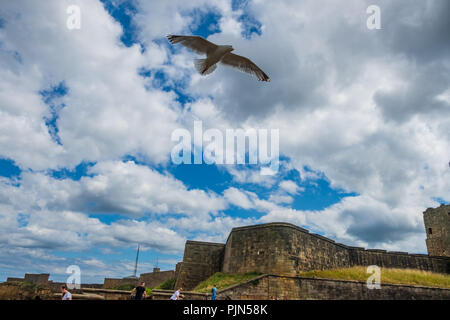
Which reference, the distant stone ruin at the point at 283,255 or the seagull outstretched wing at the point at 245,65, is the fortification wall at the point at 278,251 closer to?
the distant stone ruin at the point at 283,255

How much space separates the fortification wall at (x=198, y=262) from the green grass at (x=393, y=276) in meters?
9.94

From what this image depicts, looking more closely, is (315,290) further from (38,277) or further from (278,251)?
(38,277)

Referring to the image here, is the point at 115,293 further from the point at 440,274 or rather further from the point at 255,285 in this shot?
the point at 440,274

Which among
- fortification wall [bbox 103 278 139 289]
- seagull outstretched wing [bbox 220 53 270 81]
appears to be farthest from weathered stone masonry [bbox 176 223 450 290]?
seagull outstretched wing [bbox 220 53 270 81]

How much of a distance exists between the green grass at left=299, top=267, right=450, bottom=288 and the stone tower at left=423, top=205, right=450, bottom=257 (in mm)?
7687

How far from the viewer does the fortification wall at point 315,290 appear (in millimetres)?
19688

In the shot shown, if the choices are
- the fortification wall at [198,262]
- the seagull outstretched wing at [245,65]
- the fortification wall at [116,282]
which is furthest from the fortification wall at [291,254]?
the seagull outstretched wing at [245,65]

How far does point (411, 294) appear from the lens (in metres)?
22.5

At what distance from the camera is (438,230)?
34812 millimetres

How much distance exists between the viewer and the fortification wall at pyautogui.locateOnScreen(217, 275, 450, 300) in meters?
19.7

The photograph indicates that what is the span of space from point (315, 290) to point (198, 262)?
12.7 m

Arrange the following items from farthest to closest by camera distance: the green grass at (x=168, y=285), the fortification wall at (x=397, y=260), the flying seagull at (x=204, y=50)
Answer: the green grass at (x=168, y=285) < the fortification wall at (x=397, y=260) < the flying seagull at (x=204, y=50)

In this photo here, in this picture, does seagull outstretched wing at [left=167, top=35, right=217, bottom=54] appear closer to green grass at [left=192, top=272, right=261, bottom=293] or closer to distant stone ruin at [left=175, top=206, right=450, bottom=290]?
green grass at [left=192, top=272, right=261, bottom=293]
